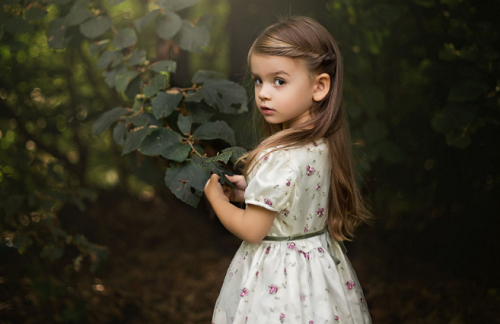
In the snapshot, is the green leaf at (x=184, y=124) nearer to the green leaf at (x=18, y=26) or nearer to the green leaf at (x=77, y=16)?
the green leaf at (x=77, y=16)

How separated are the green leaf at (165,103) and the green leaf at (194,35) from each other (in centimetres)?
22

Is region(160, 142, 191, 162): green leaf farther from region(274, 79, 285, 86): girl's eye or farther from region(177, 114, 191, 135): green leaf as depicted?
region(274, 79, 285, 86): girl's eye

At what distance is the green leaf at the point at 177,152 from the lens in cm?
135

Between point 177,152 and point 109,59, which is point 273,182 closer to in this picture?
point 177,152

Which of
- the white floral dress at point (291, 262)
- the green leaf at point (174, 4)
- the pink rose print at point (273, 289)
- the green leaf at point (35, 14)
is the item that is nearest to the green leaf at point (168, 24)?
the green leaf at point (174, 4)

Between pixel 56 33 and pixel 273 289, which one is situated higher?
pixel 56 33

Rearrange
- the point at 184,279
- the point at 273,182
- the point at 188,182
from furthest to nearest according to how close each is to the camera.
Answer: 1. the point at 184,279
2. the point at 188,182
3. the point at 273,182

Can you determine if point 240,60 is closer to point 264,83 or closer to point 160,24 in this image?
point 160,24

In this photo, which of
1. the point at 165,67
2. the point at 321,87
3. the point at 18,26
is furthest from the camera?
the point at 18,26

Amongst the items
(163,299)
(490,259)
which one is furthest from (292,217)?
(490,259)

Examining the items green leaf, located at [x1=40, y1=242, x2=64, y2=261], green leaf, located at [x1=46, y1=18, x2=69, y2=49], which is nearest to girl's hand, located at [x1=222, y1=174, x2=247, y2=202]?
green leaf, located at [x1=46, y1=18, x2=69, y2=49]

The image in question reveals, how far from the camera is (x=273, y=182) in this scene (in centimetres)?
109

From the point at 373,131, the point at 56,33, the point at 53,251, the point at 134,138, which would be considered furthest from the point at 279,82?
the point at 53,251

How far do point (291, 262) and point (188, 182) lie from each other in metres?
0.35
